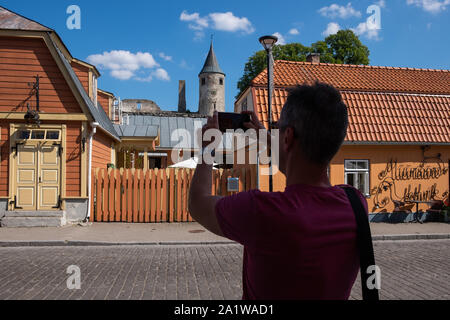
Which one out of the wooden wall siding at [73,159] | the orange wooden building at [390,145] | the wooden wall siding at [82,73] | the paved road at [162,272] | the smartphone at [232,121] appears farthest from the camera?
the wooden wall siding at [82,73]

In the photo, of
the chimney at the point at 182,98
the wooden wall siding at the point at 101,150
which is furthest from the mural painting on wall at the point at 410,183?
the chimney at the point at 182,98

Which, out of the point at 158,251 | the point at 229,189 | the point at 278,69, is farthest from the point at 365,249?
the point at 278,69

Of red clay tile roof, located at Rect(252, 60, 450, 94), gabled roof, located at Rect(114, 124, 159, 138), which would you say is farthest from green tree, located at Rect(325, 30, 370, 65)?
gabled roof, located at Rect(114, 124, 159, 138)

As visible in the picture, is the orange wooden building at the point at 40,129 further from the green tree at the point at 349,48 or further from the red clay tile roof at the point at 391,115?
the green tree at the point at 349,48

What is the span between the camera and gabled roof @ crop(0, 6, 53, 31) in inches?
506

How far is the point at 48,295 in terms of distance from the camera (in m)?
5.23

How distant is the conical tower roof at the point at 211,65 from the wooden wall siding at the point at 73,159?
4867cm

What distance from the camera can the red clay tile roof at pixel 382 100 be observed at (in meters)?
14.6

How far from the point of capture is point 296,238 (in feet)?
4.08

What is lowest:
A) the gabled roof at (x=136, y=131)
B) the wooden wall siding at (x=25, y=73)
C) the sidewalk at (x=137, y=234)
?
the sidewalk at (x=137, y=234)

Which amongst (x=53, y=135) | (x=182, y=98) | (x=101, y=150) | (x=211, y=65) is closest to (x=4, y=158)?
(x=53, y=135)

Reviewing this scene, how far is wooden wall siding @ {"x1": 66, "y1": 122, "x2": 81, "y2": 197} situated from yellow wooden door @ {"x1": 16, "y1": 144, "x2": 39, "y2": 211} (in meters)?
1.03

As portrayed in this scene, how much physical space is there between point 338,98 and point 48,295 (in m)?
5.25
